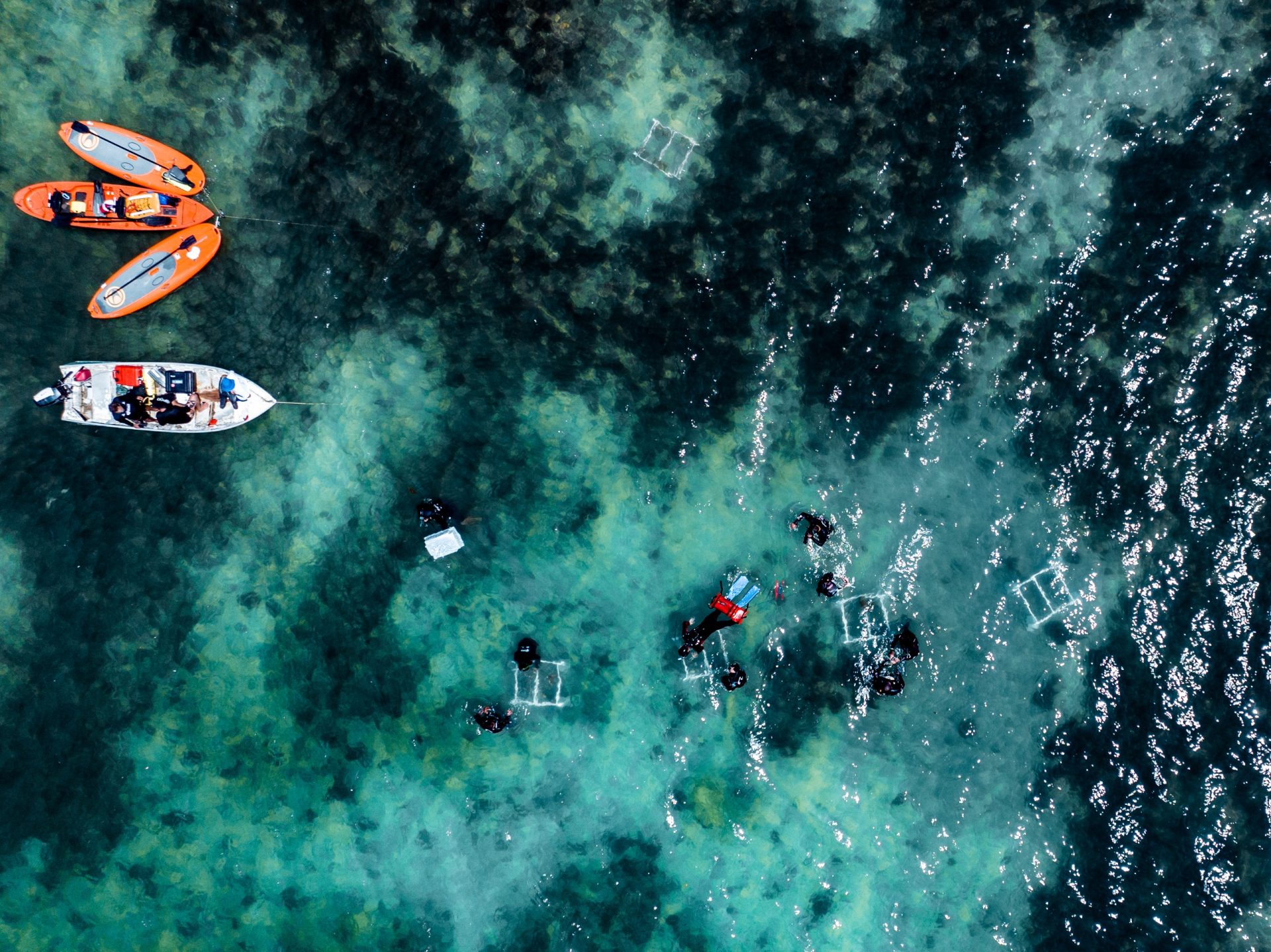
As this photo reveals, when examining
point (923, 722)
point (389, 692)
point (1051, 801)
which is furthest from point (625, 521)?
point (1051, 801)

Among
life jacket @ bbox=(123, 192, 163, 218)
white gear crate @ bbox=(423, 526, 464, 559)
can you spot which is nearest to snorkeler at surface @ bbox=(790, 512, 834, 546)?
white gear crate @ bbox=(423, 526, 464, 559)

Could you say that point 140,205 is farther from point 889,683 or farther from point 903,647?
point 889,683

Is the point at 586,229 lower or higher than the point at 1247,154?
lower

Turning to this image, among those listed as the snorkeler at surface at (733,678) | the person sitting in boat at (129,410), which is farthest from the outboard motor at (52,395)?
the snorkeler at surface at (733,678)

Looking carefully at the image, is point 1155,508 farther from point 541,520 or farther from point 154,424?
point 154,424

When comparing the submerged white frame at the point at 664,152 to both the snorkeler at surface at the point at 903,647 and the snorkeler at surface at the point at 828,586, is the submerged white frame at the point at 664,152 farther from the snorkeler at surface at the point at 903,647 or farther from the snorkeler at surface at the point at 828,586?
the snorkeler at surface at the point at 903,647

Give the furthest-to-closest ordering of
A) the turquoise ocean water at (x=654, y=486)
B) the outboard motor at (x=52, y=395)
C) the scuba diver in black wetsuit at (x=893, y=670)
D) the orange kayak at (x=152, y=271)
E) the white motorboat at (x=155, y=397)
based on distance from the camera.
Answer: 1. the scuba diver in black wetsuit at (x=893, y=670)
2. the turquoise ocean water at (x=654, y=486)
3. the orange kayak at (x=152, y=271)
4. the white motorboat at (x=155, y=397)
5. the outboard motor at (x=52, y=395)

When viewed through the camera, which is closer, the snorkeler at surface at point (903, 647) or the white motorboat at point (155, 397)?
the white motorboat at point (155, 397)
